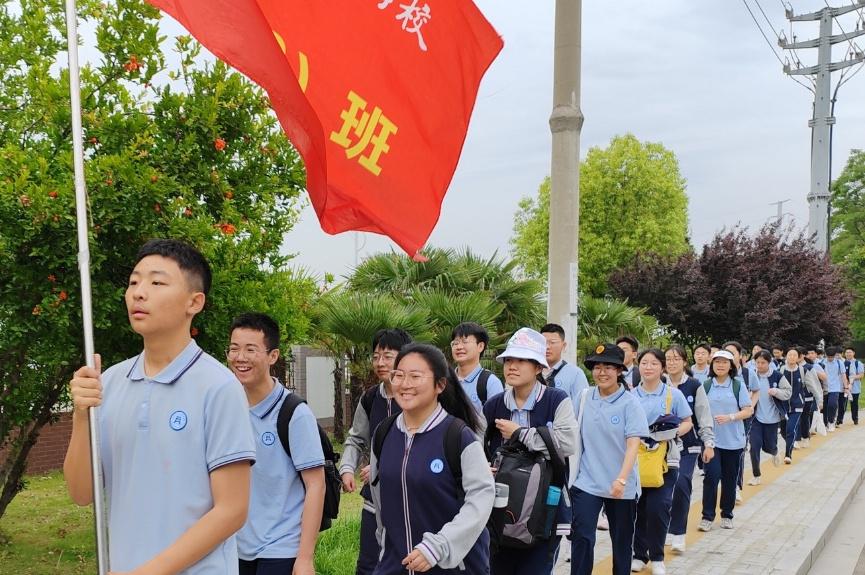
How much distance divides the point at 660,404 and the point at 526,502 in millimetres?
3068

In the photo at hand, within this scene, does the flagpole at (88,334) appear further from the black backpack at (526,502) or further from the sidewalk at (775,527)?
the sidewalk at (775,527)

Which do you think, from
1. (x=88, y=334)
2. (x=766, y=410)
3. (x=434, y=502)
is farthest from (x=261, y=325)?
(x=766, y=410)

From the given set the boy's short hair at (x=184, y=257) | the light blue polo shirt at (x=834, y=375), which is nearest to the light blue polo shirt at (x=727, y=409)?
the boy's short hair at (x=184, y=257)

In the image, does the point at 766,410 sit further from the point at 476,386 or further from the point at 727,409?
the point at 476,386

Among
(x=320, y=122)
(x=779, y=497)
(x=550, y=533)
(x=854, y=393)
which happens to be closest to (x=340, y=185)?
(x=320, y=122)

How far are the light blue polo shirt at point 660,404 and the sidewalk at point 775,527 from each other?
1.30 meters

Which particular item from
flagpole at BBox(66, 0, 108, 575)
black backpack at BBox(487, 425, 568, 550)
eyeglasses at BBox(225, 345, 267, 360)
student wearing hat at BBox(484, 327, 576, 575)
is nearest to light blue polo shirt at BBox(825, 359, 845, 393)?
student wearing hat at BBox(484, 327, 576, 575)

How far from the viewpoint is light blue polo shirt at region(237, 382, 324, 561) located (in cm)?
353

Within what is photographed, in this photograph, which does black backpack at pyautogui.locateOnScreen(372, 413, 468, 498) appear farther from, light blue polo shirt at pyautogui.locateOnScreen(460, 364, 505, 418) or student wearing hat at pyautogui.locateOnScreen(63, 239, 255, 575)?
light blue polo shirt at pyautogui.locateOnScreen(460, 364, 505, 418)

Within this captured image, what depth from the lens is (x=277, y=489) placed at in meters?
3.58

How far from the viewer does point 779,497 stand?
1048cm

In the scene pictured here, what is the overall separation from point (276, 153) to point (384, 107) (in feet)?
5.75

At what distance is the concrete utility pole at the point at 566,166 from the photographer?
21.3 ft

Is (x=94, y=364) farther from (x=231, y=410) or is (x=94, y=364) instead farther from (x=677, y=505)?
(x=677, y=505)
